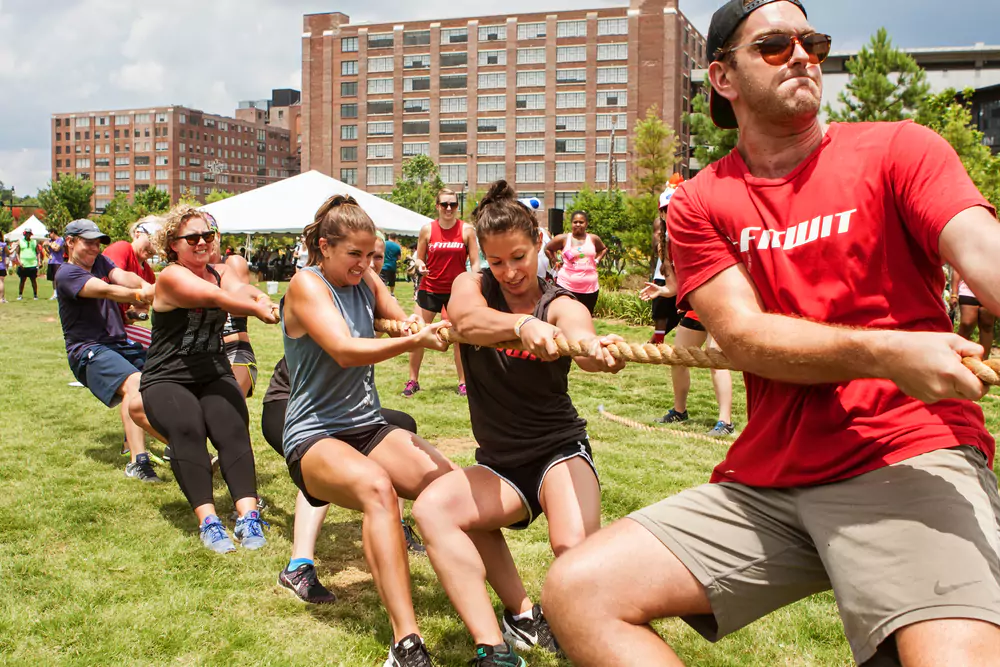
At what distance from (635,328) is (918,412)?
48.1ft

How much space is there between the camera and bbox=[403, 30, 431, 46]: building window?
93875 mm

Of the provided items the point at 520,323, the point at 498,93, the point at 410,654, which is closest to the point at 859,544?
the point at 520,323

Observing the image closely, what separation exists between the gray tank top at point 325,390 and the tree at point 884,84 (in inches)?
1143

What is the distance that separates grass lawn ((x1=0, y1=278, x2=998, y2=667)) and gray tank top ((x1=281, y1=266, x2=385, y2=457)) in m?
0.88

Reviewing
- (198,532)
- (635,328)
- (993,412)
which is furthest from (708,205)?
(635,328)

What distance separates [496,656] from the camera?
10.9 feet

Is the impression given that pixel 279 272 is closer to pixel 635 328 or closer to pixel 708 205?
pixel 635 328

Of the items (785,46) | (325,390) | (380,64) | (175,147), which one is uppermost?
(175,147)

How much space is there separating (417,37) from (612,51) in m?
21.4

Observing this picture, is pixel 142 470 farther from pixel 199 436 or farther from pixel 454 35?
pixel 454 35

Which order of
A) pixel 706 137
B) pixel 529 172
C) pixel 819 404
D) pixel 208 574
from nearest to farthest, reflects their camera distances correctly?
pixel 819 404
pixel 208 574
pixel 706 137
pixel 529 172

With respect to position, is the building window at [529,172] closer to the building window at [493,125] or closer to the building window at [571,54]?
the building window at [493,125]

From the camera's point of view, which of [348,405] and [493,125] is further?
[493,125]

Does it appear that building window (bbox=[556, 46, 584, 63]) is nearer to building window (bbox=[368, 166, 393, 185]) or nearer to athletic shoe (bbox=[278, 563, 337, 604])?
building window (bbox=[368, 166, 393, 185])
